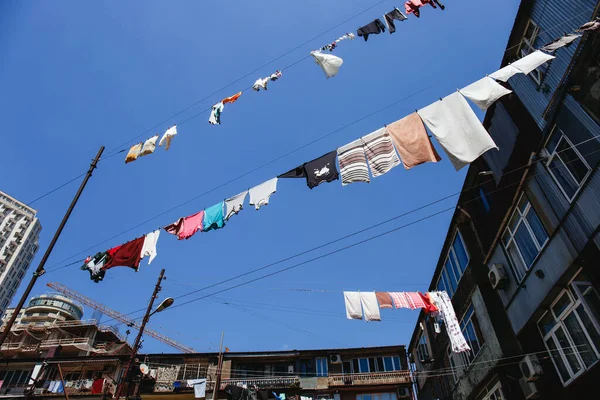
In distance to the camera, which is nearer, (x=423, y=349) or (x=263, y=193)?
(x=263, y=193)

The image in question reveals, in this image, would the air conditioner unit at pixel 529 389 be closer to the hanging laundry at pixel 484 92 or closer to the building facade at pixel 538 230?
the building facade at pixel 538 230

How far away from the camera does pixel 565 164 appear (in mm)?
10609

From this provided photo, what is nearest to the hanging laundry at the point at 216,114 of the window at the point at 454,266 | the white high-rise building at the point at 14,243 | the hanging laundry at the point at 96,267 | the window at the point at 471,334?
the hanging laundry at the point at 96,267

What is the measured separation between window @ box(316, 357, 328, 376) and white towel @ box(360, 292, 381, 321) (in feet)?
56.5

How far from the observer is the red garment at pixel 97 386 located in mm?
29514

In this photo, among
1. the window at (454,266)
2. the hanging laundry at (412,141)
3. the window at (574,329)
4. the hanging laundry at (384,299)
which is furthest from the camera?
the window at (454,266)

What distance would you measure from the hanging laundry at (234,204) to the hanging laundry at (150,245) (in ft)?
12.8

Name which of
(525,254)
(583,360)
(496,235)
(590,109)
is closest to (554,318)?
(583,360)

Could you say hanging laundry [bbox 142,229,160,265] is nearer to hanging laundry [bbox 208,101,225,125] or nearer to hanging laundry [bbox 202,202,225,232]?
hanging laundry [bbox 202,202,225,232]

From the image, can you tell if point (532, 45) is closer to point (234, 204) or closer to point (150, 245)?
point (234, 204)

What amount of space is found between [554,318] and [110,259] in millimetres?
16547

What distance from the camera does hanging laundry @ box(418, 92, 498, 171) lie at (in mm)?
9539

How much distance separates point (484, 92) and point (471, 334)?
10834mm

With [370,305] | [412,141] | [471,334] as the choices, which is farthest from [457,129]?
[471,334]
